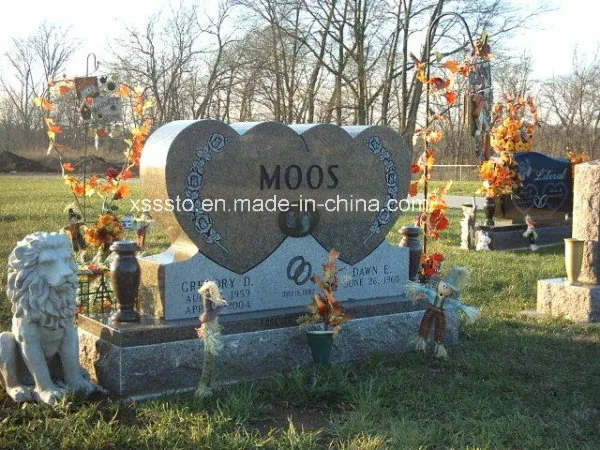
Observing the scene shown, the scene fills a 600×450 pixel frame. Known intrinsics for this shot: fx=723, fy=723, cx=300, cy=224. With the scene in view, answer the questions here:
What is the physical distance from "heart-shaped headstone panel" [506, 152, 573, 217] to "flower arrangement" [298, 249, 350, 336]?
27.3ft

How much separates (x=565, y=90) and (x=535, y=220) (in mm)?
35761

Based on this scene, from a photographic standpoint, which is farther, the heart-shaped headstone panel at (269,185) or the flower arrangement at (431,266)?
the flower arrangement at (431,266)

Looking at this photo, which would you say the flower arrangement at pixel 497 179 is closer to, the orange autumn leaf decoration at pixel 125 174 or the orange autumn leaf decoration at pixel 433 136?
the orange autumn leaf decoration at pixel 433 136

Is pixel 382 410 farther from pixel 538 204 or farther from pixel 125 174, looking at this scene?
pixel 538 204

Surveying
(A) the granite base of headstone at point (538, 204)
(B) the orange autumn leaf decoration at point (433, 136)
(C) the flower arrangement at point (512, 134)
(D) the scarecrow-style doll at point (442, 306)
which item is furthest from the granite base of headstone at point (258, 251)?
(C) the flower arrangement at point (512, 134)

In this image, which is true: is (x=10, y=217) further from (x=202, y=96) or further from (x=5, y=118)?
(x=5, y=118)

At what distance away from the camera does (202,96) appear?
103ft

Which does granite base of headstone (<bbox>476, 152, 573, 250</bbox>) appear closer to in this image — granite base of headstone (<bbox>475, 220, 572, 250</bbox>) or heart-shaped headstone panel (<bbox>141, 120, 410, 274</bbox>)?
granite base of headstone (<bbox>475, 220, 572, 250</bbox>)

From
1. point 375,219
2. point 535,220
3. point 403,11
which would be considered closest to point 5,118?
point 403,11

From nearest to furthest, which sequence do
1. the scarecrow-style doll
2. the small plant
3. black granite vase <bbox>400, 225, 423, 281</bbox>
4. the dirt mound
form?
the small plant → the scarecrow-style doll → black granite vase <bbox>400, 225, 423, 281</bbox> → the dirt mound

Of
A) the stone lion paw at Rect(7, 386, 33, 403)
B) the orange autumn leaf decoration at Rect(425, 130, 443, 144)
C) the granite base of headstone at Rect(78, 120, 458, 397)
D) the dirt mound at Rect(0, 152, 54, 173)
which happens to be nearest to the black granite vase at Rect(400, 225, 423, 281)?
the granite base of headstone at Rect(78, 120, 458, 397)

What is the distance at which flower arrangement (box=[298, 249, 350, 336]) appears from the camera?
17.0ft

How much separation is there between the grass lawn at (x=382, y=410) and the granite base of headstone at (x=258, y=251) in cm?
29

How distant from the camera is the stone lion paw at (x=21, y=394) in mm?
4453
